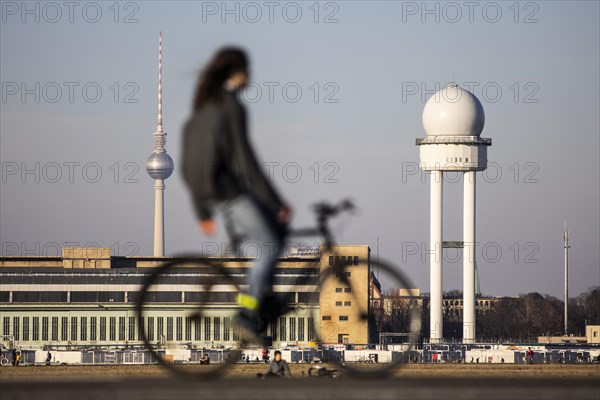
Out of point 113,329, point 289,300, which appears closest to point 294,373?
point 289,300

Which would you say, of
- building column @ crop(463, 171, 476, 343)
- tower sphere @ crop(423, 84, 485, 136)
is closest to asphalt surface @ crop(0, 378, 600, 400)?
tower sphere @ crop(423, 84, 485, 136)

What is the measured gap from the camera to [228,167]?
40.2ft

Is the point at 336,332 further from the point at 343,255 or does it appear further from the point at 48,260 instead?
the point at 48,260

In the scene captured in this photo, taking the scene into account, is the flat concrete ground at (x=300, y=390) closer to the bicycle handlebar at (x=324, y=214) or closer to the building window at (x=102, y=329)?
the bicycle handlebar at (x=324, y=214)

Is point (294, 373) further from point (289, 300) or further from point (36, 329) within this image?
point (36, 329)

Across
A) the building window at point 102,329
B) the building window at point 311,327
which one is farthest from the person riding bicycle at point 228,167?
the building window at point 102,329

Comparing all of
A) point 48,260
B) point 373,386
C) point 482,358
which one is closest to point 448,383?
point 373,386

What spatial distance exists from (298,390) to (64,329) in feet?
454

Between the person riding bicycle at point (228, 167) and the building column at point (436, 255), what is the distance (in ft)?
413

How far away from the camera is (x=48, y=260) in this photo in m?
159

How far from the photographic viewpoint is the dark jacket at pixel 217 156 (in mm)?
12094

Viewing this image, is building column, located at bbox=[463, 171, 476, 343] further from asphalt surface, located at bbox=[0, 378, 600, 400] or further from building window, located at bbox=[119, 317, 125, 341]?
asphalt surface, located at bbox=[0, 378, 600, 400]

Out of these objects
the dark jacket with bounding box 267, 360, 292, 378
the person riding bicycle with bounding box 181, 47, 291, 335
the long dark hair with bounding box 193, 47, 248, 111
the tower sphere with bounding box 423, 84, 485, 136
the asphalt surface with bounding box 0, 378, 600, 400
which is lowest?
the dark jacket with bounding box 267, 360, 292, 378

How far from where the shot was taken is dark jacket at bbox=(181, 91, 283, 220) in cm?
1209
